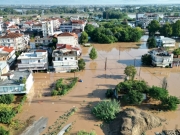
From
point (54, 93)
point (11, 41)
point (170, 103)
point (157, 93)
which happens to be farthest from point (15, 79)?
point (11, 41)

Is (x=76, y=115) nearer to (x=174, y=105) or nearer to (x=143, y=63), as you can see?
(x=174, y=105)

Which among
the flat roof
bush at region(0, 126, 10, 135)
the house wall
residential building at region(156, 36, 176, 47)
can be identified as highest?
the house wall

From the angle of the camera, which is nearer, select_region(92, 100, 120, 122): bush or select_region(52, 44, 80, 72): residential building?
select_region(92, 100, 120, 122): bush

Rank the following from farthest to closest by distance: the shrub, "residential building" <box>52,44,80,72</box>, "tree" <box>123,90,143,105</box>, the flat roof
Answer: "residential building" <box>52,44,80,72</box>
the shrub
the flat roof
"tree" <box>123,90,143,105</box>

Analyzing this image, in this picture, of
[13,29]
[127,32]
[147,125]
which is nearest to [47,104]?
[147,125]

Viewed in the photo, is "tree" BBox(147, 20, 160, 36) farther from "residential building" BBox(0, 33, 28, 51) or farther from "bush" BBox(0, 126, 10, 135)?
"bush" BBox(0, 126, 10, 135)

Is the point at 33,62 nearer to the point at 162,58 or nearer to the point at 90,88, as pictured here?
the point at 90,88

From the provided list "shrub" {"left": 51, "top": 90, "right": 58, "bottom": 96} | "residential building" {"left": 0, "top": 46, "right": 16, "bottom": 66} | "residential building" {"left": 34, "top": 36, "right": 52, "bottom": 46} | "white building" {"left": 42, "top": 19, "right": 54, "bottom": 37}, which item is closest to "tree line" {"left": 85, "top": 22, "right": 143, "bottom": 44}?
"white building" {"left": 42, "top": 19, "right": 54, "bottom": 37}

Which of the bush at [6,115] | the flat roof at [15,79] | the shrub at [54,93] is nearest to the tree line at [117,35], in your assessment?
the flat roof at [15,79]
